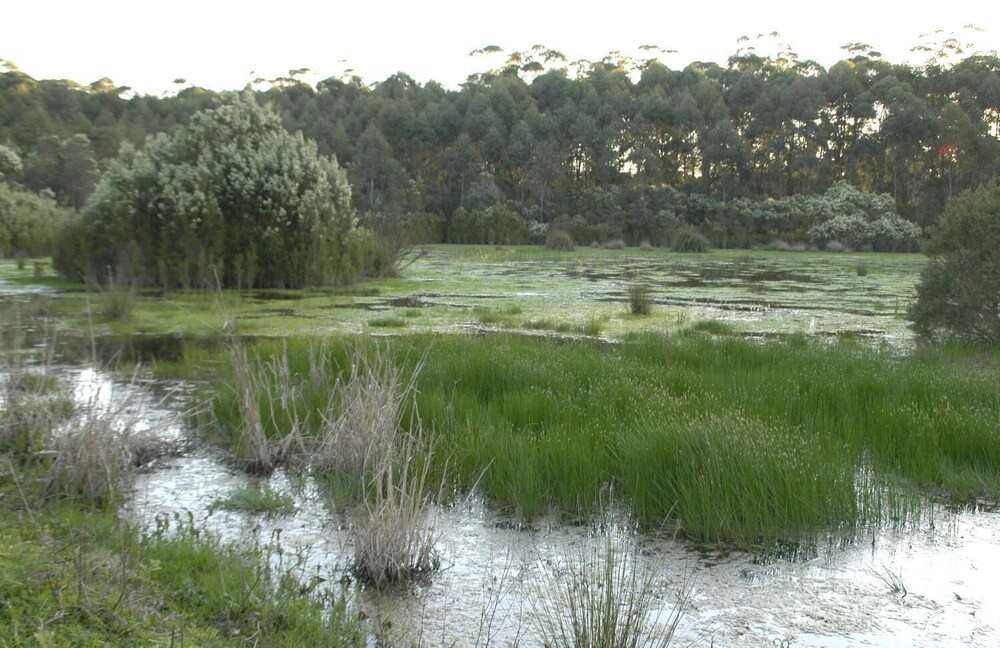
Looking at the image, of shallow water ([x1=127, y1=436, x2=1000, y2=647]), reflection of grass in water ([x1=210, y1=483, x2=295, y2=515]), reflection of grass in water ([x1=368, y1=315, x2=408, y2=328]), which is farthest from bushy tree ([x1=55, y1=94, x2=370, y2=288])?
shallow water ([x1=127, y1=436, x2=1000, y2=647])

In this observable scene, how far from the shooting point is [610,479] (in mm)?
5137

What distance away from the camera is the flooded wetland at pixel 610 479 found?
3664 millimetres

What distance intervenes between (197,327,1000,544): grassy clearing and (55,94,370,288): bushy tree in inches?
306

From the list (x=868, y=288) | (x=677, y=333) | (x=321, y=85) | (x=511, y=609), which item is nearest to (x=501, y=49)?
(x=321, y=85)

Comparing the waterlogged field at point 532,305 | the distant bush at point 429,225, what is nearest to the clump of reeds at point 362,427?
the waterlogged field at point 532,305

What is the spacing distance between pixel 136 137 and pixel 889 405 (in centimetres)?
3926

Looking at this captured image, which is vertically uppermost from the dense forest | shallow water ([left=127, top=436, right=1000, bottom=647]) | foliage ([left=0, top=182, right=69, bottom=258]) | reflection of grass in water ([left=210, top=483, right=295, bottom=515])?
the dense forest

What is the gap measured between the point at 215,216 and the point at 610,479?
11808mm

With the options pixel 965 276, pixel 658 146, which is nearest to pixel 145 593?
pixel 965 276

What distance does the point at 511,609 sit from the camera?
144 inches

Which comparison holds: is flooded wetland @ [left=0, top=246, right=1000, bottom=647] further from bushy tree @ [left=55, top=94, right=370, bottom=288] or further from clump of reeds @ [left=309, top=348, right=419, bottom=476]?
bushy tree @ [left=55, top=94, right=370, bottom=288]

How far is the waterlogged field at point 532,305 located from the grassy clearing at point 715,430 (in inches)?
81.5

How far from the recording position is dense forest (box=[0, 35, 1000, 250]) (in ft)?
147

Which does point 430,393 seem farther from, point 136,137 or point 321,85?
point 321,85
